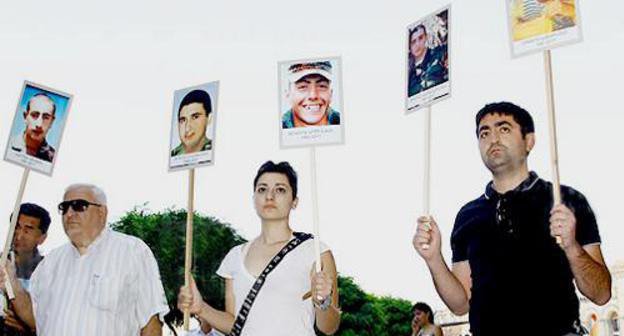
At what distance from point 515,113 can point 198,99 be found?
250 centimetres

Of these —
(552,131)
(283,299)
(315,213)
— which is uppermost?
(552,131)

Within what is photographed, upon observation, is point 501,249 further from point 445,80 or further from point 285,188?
point 285,188

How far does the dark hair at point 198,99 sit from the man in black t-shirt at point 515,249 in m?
2.13

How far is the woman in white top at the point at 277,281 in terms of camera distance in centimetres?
582

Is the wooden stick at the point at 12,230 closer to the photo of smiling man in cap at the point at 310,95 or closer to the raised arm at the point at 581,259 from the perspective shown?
the photo of smiling man in cap at the point at 310,95

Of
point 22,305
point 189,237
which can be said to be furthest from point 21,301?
point 189,237

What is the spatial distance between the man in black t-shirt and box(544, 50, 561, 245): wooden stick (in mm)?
115

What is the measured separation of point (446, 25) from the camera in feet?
19.6

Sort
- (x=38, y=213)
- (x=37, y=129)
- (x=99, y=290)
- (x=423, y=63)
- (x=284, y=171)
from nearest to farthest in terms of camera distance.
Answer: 1. (x=423, y=63)
2. (x=284, y=171)
3. (x=99, y=290)
4. (x=37, y=129)
5. (x=38, y=213)

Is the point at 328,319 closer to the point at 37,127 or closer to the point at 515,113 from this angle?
the point at 515,113

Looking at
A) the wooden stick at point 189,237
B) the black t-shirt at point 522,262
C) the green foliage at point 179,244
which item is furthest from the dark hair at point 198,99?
the green foliage at point 179,244

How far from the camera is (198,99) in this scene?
6977 millimetres

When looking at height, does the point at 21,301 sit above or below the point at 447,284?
below

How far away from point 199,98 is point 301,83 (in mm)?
853
